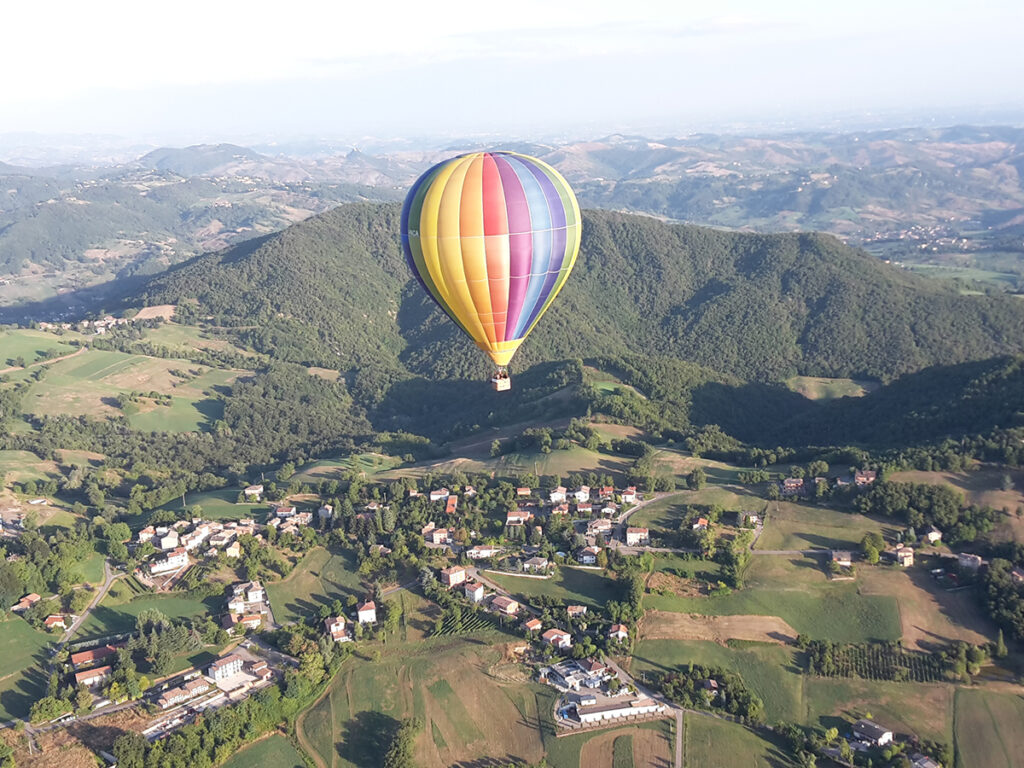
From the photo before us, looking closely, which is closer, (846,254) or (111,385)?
(111,385)

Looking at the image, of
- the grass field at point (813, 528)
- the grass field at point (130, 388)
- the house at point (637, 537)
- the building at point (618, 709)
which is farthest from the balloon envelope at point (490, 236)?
the grass field at point (130, 388)

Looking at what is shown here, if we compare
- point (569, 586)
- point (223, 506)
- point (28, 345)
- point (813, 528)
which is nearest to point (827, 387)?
point (813, 528)

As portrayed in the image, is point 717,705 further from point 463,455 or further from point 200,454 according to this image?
point 200,454

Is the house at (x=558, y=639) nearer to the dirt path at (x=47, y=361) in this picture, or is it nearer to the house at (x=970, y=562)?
the house at (x=970, y=562)

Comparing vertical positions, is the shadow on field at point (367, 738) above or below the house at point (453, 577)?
below

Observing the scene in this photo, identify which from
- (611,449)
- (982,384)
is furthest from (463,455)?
(982,384)

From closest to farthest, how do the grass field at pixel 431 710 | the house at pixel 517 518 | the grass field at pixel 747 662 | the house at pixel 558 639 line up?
the grass field at pixel 431 710, the grass field at pixel 747 662, the house at pixel 558 639, the house at pixel 517 518

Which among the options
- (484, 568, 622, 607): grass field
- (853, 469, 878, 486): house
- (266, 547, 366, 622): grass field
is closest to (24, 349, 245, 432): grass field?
(266, 547, 366, 622): grass field

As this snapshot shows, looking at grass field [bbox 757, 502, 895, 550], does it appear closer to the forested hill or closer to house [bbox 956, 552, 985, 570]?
house [bbox 956, 552, 985, 570]
